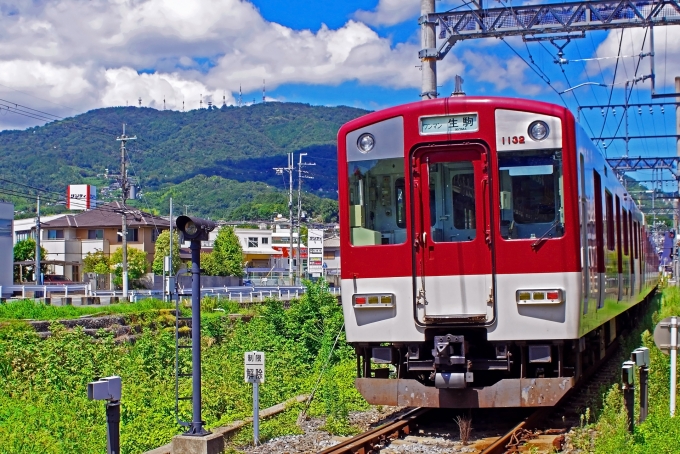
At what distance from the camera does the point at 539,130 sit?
8.92 metres

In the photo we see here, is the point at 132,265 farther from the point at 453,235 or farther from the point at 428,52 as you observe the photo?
the point at 453,235

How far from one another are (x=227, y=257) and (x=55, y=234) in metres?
14.9

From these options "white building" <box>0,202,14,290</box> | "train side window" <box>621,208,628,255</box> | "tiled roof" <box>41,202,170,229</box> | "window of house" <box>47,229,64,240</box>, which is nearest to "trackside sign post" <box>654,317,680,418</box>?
"train side window" <box>621,208,628,255</box>

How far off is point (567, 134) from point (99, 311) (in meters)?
23.0

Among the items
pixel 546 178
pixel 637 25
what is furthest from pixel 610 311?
pixel 637 25

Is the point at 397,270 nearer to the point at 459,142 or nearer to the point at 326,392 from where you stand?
the point at 459,142

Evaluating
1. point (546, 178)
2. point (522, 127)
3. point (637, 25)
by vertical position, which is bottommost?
point (546, 178)

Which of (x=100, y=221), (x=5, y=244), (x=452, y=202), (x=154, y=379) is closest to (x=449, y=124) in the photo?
(x=452, y=202)

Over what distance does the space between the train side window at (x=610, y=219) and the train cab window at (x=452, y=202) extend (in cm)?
336

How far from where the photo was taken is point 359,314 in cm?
923

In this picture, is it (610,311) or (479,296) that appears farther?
(610,311)

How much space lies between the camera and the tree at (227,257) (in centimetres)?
6544

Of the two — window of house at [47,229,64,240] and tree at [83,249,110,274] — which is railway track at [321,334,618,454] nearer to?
tree at [83,249,110,274]

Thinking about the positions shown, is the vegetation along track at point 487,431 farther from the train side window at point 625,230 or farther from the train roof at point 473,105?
the train side window at point 625,230
